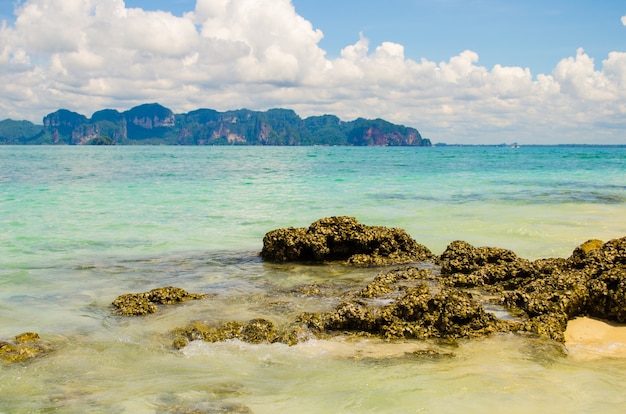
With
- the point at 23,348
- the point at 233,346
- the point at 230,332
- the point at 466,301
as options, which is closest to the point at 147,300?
the point at 230,332

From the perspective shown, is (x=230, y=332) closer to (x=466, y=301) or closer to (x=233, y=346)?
(x=233, y=346)

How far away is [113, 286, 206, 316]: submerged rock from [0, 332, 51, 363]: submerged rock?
5.01 feet

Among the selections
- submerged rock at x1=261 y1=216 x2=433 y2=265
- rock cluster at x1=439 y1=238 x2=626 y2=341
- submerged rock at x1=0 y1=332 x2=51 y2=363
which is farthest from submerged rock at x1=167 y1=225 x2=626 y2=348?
submerged rock at x1=0 y1=332 x2=51 y2=363

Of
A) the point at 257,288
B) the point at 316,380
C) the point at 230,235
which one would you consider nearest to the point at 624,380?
the point at 316,380

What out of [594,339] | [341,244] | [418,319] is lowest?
[594,339]

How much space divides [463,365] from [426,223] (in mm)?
12709

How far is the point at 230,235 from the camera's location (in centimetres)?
1636

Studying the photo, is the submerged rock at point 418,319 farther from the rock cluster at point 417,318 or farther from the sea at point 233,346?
the sea at point 233,346

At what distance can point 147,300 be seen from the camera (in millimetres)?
8805

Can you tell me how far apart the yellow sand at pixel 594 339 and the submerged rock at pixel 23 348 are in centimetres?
663

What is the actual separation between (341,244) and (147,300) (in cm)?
480

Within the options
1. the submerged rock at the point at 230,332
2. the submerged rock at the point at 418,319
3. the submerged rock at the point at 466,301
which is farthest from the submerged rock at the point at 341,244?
the submerged rock at the point at 230,332

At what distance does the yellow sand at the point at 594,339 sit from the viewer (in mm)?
6547

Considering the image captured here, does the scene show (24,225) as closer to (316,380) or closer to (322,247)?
(322,247)
